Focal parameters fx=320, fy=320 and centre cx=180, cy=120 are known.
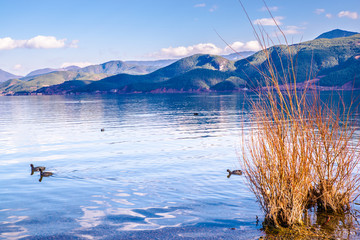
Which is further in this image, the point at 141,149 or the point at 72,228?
the point at 141,149

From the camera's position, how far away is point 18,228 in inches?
349

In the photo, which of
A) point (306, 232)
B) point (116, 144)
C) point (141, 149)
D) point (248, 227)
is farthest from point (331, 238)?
point (116, 144)

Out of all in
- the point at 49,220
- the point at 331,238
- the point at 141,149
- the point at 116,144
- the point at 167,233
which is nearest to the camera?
the point at 331,238

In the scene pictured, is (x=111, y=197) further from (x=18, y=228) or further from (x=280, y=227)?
(x=280, y=227)

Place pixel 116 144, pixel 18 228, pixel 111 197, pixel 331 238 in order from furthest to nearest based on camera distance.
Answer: pixel 116 144 < pixel 111 197 < pixel 18 228 < pixel 331 238

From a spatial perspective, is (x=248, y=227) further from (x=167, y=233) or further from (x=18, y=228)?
(x=18, y=228)

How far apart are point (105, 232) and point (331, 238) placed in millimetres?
5603

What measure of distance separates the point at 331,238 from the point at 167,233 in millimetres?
3944

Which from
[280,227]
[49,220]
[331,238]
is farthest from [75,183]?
[331,238]

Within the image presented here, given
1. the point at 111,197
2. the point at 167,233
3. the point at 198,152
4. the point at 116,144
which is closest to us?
the point at 167,233

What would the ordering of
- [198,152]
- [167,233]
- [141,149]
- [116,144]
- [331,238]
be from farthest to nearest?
[116,144] < [141,149] < [198,152] < [167,233] < [331,238]

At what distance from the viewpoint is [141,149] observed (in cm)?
2319

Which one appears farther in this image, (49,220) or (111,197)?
(111,197)

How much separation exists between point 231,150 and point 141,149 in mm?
6449
